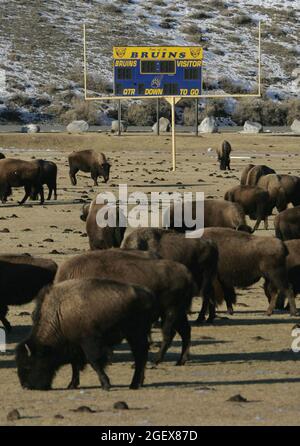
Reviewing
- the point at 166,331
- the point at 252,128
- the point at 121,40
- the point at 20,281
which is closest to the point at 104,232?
the point at 20,281

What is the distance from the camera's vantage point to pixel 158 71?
56.2 meters

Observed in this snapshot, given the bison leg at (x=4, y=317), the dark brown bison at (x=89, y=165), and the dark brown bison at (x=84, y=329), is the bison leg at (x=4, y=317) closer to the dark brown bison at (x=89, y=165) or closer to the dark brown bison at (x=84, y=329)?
the dark brown bison at (x=84, y=329)

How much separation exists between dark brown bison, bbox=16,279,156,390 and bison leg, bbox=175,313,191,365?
127cm

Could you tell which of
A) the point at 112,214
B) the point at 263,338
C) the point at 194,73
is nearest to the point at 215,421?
the point at 263,338

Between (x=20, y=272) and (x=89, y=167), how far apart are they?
25769 millimetres

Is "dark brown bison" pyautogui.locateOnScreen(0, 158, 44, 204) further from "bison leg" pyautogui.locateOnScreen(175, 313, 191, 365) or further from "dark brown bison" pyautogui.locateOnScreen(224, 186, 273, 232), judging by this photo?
"bison leg" pyautogui.locateOnScreen(175, 313, 191, 365)

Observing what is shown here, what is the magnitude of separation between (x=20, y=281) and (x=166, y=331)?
264cm

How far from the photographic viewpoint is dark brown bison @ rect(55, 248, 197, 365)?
43.8 ft

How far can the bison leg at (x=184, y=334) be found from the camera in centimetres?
1353

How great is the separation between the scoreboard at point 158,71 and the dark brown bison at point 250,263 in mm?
38810

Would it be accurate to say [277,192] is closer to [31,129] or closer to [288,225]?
[288,225]

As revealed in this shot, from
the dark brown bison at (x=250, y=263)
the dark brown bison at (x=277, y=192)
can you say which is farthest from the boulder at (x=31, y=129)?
the dark brown bison at (x=250, y=263)

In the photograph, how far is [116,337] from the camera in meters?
12.2

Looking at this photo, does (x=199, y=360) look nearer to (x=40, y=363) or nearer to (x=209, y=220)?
(x=40, y=363)
